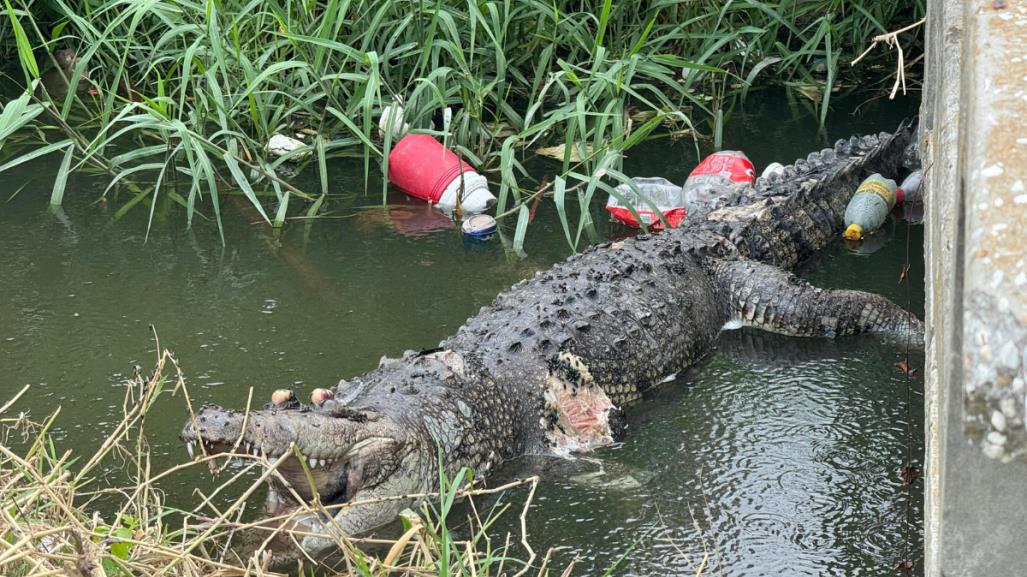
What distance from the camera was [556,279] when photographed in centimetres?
456

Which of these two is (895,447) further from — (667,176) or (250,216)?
(250,216)

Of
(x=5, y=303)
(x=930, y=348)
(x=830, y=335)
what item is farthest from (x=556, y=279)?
(x=5, y=303)

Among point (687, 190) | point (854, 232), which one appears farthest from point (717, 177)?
point (854, 232)

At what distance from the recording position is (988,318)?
4.94 feet

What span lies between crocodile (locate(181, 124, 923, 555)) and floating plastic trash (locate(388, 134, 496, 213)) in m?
1.10

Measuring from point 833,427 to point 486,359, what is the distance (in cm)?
122

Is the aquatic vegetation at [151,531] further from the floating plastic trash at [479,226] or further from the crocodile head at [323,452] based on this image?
the floating plastic trash at [479,226]

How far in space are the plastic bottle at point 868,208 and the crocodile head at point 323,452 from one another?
2.84 meters

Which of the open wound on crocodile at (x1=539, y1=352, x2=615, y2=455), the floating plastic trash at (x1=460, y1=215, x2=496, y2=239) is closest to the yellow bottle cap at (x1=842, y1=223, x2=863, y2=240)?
the floating plastic trash at (x1=460, y1=215, x2=496, y2=239)

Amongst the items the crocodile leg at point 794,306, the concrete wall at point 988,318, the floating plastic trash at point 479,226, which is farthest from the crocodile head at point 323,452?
the floating plastic trash at point 479,226

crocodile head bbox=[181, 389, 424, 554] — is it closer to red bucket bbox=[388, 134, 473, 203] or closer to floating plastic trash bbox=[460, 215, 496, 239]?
floating plastic trash bbox=[460, 215, 496, 239]

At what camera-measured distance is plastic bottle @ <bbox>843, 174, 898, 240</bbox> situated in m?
5.52

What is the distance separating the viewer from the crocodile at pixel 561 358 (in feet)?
10.9

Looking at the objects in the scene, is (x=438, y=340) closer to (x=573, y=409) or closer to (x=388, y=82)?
(x=573, y=409)
